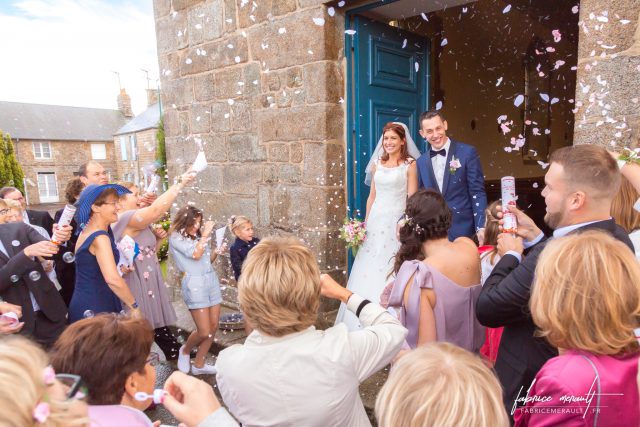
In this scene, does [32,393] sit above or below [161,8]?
below

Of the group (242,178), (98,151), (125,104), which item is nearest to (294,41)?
(242,178)

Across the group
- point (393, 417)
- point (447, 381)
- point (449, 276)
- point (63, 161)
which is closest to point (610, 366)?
point (447, 381)

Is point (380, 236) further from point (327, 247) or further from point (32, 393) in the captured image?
point (32, 393)

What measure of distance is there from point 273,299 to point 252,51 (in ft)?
12.6

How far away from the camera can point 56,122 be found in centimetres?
4134

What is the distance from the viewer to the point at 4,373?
34.5 inches

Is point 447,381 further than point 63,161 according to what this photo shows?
No

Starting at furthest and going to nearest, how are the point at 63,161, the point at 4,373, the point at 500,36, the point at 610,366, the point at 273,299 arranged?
the point at 63,161 < the point at 500,36 < the point at 273,299 < the point at 610,366 < the point at 4,373

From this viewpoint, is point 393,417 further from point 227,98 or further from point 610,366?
point 227,98

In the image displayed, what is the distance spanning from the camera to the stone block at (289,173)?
15.0 ft

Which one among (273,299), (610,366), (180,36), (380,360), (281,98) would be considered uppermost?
(180,36)

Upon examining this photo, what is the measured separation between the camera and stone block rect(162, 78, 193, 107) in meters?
5.51

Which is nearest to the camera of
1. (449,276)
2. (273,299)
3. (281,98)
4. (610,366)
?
(610,366)

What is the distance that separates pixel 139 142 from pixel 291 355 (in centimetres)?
3674
